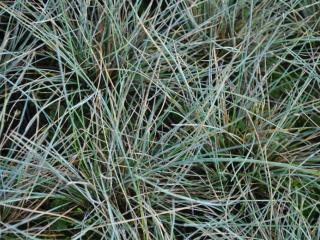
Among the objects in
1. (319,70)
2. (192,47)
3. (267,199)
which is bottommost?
(267,199)

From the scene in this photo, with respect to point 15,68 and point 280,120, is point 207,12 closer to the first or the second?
point 280,120

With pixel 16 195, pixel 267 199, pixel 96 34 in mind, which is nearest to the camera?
pixel 16 195

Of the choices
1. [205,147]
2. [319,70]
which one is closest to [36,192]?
[205,147]

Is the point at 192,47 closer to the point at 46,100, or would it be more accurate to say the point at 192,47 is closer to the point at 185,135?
the point at 185,135

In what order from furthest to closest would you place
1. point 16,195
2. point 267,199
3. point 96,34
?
point 96,34
point 267,199
point 16,195

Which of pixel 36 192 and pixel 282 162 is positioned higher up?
pixel 36 192

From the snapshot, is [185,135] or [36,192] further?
[185,135]
